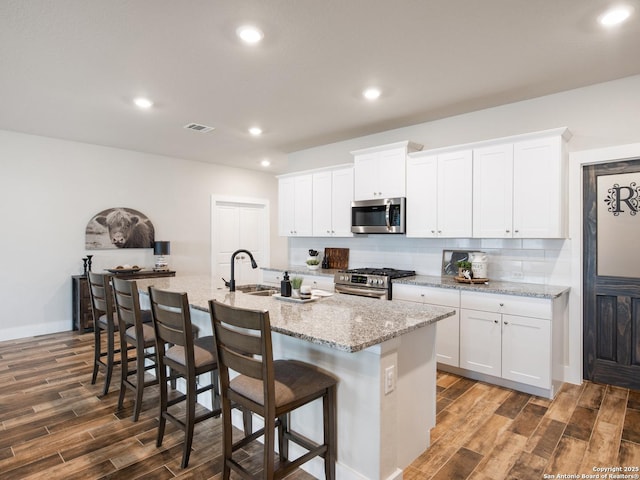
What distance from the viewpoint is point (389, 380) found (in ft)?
5.90

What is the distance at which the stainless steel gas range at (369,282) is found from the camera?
12.9 ft

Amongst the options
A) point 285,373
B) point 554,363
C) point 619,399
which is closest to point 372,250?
point 554,363

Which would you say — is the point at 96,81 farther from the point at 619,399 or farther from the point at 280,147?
the point at 619,399

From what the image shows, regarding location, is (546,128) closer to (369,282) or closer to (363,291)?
(369,282)

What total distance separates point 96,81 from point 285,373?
2.97 m

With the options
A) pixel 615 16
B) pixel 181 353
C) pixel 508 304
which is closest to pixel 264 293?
pixel 181 353

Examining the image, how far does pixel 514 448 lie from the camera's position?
91.0 inches

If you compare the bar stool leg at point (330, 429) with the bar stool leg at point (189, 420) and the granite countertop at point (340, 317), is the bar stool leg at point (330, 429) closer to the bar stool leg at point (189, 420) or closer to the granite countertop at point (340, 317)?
the granite countertop at point (340, 317)

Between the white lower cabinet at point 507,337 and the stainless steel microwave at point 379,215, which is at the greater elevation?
the stainless steel microwave at point 379,215

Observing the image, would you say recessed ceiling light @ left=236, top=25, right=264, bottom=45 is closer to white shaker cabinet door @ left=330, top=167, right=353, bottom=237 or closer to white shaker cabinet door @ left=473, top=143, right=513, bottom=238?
white shaker cabinet door @ left=473, top=143, right=513, bottom=238

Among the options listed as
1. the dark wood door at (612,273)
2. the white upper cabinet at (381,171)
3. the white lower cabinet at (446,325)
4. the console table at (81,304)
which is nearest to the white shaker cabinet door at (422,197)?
the white upper cabinet at (381,171)

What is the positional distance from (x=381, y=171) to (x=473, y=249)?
1342 mm

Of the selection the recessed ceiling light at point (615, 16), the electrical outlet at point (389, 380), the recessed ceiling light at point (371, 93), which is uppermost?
the recessed ceiling light at point (371, 93)

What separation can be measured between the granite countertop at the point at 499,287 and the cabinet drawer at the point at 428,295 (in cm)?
5
